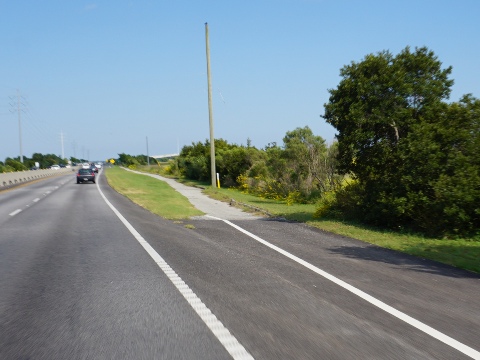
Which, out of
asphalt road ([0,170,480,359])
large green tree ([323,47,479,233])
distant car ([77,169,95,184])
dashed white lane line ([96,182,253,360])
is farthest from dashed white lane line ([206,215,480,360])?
distant car ([77,169,95,184])

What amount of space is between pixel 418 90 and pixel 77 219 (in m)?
11.8

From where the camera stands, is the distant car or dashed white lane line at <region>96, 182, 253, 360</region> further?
the distant car

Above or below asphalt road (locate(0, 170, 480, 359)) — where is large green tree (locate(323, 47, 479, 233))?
above

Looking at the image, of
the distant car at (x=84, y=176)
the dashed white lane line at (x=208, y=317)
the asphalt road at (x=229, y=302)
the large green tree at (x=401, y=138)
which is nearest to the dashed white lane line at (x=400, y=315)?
the asphalt road at (x=229, y=302)

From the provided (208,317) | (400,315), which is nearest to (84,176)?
(208,317)

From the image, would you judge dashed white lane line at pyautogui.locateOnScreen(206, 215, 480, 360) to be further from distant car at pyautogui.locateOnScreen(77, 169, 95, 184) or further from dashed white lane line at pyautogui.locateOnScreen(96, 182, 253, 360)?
distant car at pyautogui.locateOnScreen(77, 169, 95, 184)

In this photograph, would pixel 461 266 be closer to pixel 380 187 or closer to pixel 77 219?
pixel 380 187

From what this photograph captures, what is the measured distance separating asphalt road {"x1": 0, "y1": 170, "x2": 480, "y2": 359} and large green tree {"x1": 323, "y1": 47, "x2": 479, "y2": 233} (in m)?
3.44

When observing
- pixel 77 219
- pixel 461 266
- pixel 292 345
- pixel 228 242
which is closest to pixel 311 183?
pixel 77 219

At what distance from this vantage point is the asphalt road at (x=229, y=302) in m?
4.75

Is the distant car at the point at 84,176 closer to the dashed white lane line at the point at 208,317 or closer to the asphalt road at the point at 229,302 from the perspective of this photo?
the asphalt road at the point at 229,302

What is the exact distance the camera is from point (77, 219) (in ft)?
56.2

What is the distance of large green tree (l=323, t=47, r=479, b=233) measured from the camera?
45.8 feet

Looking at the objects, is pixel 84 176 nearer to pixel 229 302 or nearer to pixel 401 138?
pixel 401 138
